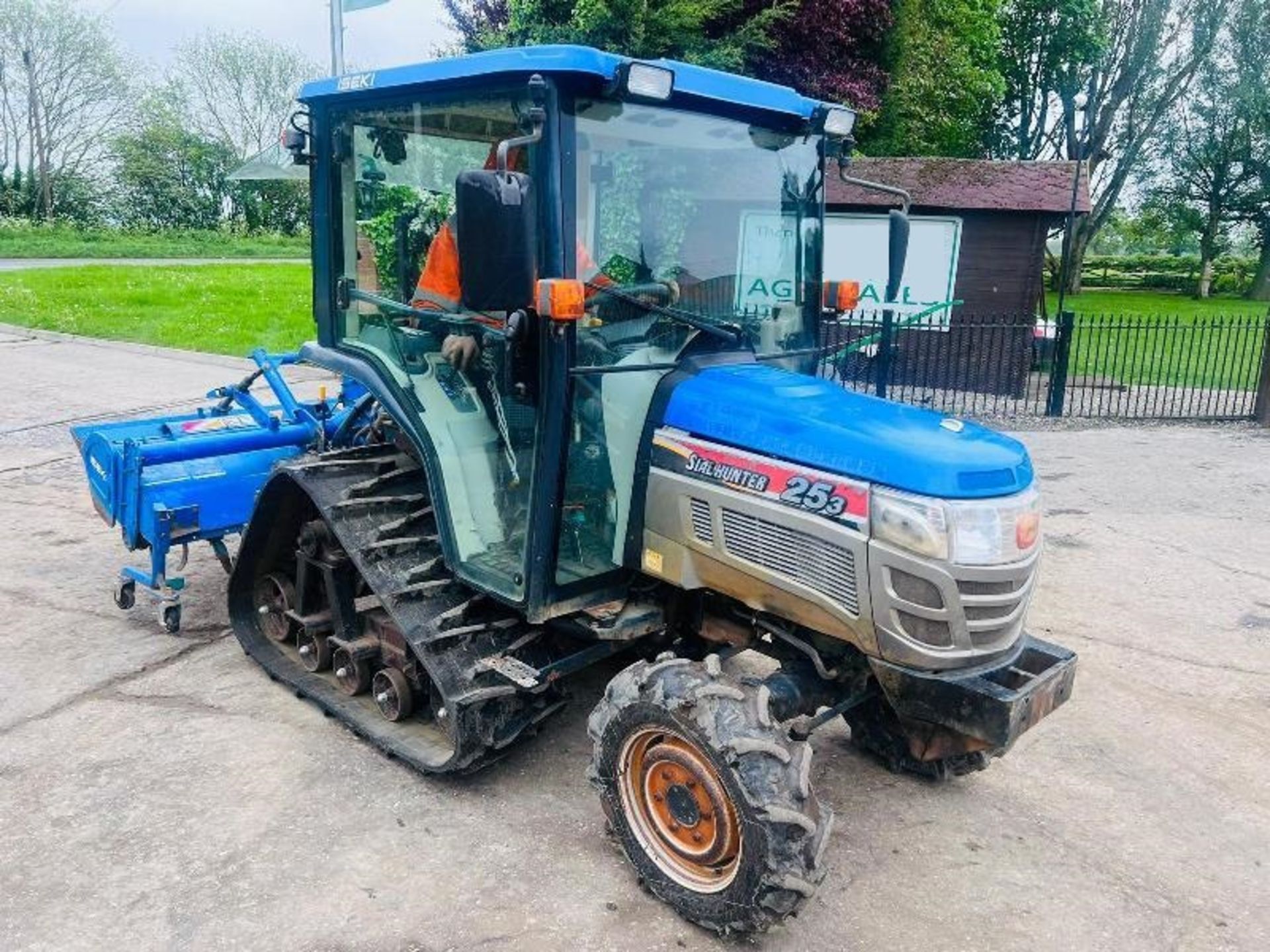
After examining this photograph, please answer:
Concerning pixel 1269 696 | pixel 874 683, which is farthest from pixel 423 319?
pixel 1269 696

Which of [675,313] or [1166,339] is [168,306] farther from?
[1166,339]

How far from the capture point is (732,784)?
113 inches

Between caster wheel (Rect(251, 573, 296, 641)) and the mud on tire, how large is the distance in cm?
196

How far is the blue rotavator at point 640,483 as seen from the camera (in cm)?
294

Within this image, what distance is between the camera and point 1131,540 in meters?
6.86

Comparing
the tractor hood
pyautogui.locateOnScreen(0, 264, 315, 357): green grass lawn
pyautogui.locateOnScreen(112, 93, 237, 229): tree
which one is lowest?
pyautogui.locateOnScreen(0, 264, 315, 357): green grass lawn

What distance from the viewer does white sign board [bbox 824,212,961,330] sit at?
39.0 ft

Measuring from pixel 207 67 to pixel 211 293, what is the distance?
31355 mm

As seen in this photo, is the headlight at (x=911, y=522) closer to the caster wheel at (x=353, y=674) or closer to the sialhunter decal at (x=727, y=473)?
the sialhunter decal at (x=727, y=473)

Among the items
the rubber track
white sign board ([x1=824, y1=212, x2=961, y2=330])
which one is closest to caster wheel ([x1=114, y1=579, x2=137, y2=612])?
the rubber track

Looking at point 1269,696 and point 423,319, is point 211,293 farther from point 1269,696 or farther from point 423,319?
point 1269,696

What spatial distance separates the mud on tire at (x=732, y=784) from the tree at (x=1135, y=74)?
23.9 m

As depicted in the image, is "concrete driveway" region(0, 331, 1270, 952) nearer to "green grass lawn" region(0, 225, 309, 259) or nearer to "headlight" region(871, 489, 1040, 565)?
"headlight" region(871, 489, 1040, 565)

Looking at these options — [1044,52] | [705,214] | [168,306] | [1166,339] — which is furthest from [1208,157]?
[705,214]
